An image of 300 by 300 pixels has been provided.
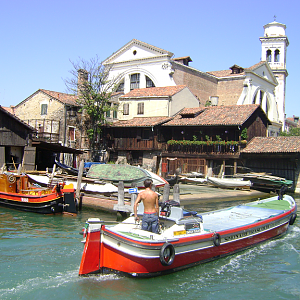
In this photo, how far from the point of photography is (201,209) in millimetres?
18594

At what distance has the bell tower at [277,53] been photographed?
51.8 metres

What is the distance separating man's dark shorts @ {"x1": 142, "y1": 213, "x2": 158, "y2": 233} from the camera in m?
8.96

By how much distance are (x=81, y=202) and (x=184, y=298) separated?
10.8 metres

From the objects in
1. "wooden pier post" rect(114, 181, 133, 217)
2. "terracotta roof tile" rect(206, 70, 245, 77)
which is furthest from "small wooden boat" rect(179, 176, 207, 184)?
"terracotta roof tile" rect(206, 70, 245, 77)

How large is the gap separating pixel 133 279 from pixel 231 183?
18542mm

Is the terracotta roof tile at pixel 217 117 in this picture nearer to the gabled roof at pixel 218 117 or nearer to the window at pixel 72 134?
the gabled roof at pixel 218 117

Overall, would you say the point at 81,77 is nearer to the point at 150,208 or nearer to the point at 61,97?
the point at 61,97

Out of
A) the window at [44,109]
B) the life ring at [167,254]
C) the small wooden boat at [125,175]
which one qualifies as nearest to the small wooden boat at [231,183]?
the small wooden boat at [125,175]

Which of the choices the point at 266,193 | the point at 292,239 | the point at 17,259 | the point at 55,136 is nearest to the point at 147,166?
the point at 55,136

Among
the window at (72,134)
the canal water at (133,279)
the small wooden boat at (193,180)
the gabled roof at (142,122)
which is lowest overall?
the canal water at (133,279)

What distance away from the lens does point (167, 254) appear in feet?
27.8

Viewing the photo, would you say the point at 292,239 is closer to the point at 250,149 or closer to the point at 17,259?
the point at 17,259

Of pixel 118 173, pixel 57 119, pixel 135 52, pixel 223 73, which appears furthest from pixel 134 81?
pixel 118 173

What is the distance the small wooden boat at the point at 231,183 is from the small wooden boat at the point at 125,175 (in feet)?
24.3
